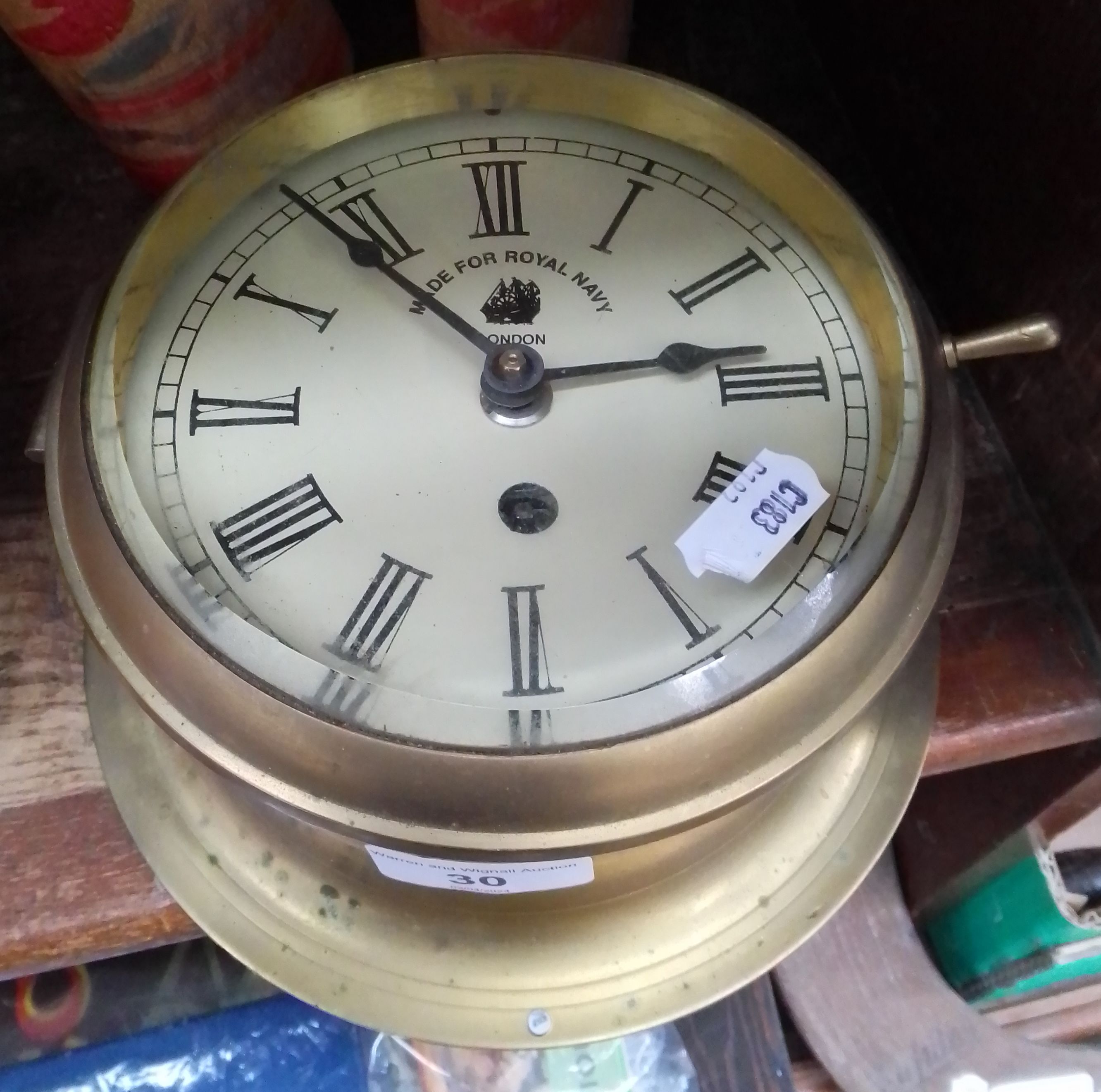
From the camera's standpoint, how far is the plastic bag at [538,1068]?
86 cm

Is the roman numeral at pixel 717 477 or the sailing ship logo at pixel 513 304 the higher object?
the sailing ship logo at pixel 513 304

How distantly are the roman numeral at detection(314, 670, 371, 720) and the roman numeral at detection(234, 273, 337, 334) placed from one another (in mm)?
206

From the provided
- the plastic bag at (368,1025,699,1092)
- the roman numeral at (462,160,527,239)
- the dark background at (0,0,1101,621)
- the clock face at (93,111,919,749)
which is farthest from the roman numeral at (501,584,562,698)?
the plastic bag at (368,1025,699,1092)

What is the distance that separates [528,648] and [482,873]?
0.11m

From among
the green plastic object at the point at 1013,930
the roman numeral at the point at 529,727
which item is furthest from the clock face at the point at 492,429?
the green plastic object at the point at 1013,930

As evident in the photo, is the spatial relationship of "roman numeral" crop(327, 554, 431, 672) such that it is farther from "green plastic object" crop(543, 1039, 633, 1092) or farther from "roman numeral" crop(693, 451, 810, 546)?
"green plastic object" crop(543, 1039, 633, 1092)

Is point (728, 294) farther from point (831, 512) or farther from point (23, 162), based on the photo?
point (23, 162)

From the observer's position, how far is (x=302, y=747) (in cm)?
46

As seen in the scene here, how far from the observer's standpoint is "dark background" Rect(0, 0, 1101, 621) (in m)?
0.60

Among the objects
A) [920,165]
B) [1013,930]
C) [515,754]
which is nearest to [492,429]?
[515,754]

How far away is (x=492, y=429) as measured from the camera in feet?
1.78

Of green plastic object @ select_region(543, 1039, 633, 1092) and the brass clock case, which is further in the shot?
green plastic object @ select_region(543, 1039, 633, 1092)

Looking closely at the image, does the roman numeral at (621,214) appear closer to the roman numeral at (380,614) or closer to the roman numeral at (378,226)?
the roman numeral at (378,226)

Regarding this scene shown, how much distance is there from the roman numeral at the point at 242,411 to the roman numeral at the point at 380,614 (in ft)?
0.32
